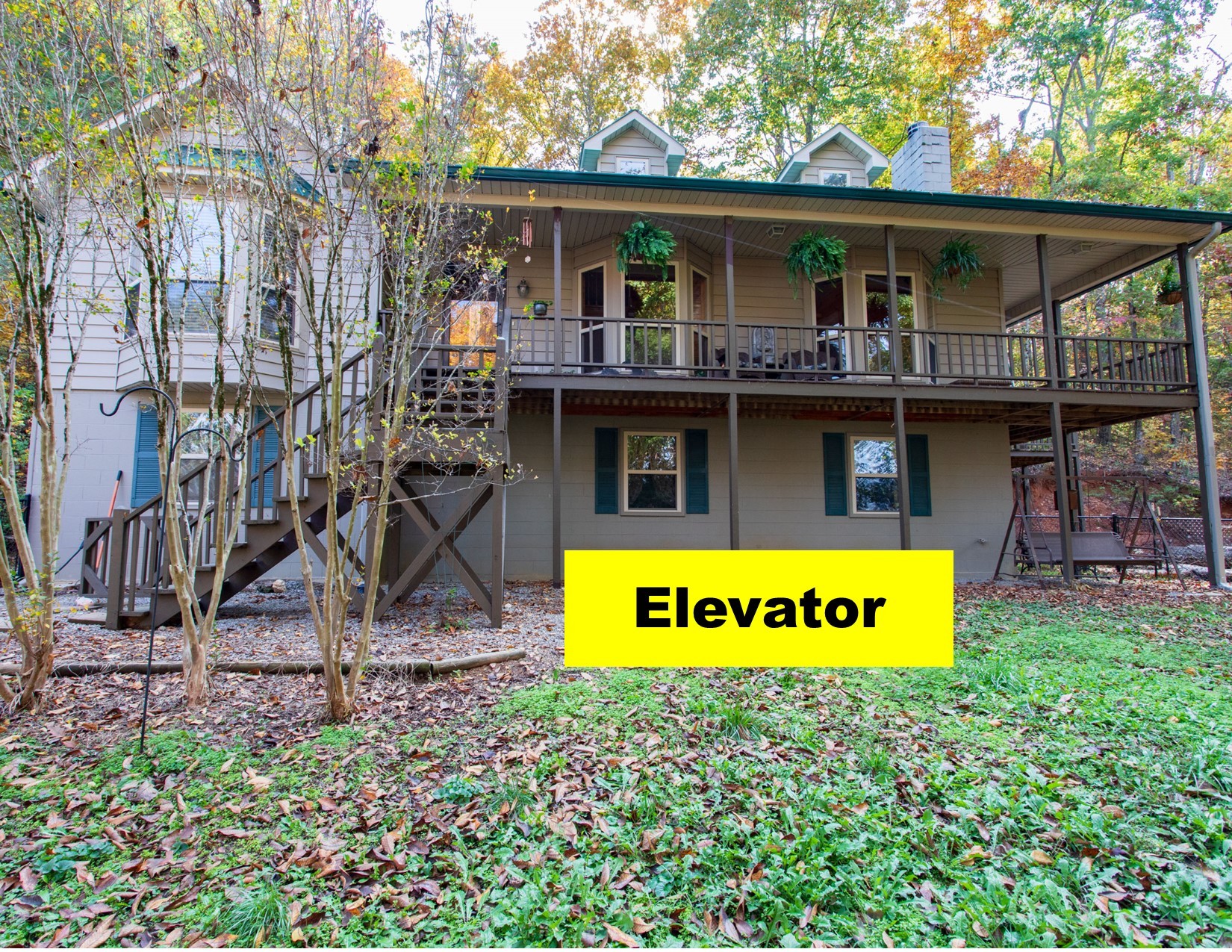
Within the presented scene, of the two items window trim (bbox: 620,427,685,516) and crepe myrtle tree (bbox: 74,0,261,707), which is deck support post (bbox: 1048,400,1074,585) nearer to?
window trim (bbox: 620,427,685,516)

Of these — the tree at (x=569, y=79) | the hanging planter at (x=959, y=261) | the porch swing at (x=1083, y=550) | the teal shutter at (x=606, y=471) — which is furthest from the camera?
the tree at (x=569, y=79)

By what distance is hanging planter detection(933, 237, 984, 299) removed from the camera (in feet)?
34.6

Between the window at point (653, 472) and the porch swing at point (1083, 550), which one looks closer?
the porch swing at point (1083, 550)

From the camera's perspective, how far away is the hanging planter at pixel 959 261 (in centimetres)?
1054

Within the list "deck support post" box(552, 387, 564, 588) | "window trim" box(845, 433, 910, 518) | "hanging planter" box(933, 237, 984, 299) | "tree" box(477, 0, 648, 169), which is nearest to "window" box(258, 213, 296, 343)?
"deck support post" box(552, 387, 564, 588)

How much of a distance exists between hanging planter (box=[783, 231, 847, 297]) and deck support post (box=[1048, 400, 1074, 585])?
3.81 metres

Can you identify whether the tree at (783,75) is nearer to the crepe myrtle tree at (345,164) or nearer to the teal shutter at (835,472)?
the teal shutter at (835,472)

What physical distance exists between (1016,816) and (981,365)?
10551mm

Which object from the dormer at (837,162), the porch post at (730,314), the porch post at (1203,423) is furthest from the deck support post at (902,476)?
the dormer at (837,162)

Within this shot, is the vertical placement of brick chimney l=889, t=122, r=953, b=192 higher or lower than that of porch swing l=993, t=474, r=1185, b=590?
higher

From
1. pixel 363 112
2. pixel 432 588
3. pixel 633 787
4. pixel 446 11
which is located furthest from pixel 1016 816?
pixel 432 588

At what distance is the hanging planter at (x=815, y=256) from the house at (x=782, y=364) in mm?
340

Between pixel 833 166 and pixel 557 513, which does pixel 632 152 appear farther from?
pixel 557 513

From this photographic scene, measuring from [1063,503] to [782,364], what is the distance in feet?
14.5
